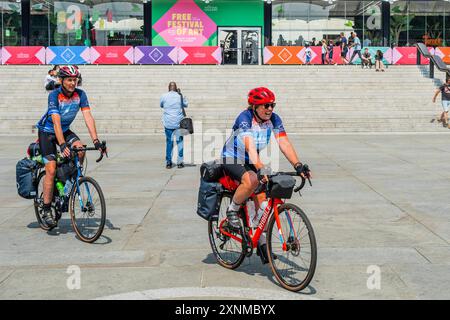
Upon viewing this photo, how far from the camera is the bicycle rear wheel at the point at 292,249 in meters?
5.07

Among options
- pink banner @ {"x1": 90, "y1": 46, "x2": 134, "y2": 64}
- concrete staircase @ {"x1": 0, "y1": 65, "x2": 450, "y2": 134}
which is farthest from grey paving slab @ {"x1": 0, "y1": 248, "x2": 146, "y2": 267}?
pink banner @ {"x1": 90, "y1": 46, "x2": 134, "y2": 64}

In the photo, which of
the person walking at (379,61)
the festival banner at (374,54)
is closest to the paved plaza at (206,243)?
the person walking at (379,61)

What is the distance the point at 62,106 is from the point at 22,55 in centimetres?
2907

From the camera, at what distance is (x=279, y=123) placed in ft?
19.0

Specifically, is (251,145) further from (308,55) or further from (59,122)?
(308,55)

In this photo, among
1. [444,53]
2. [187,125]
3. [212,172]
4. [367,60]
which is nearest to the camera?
[212,172]

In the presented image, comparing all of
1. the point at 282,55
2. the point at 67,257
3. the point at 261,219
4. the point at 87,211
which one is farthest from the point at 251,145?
the point at 282,55

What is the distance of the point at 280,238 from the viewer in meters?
5.34

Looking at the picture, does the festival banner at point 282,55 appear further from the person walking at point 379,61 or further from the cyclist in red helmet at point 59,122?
the cyclist in red helmet at point 59,122

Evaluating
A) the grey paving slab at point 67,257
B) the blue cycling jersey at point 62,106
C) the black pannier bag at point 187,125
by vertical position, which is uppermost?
the blue cycling jersey at point 62,106

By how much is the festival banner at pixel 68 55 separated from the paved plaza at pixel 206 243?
23276 millimetres

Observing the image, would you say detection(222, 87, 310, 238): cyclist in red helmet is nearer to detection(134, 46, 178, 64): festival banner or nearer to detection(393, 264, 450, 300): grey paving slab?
detection(393, 264, 450, 300): grey paving slab

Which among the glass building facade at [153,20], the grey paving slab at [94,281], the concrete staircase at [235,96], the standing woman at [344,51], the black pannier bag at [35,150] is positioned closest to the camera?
the grey paving slab at [94,281]
